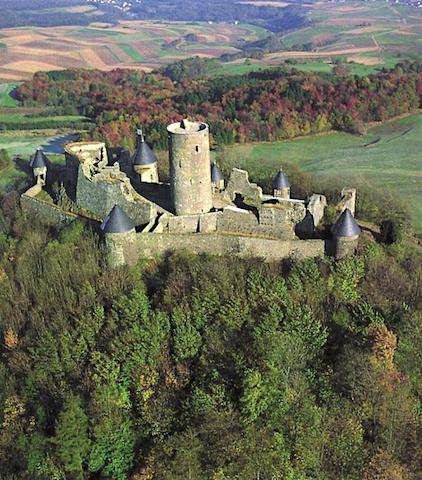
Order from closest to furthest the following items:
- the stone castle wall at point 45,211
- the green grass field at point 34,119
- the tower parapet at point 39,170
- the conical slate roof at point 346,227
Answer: the conical slate roof at point 346,227 < the stone castle wall at point 45,211 < the tower parapet at point 39,170 < the green grass field at point 34,119

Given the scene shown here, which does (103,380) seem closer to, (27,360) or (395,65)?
(27,360)

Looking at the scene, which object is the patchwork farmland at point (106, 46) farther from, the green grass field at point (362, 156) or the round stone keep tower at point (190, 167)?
the round stone keep tower at point (190, 167)

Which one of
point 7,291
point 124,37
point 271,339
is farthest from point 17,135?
point 124,37

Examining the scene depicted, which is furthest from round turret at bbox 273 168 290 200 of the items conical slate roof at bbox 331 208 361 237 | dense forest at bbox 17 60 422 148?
dense forest at bbox 17 60 422 148

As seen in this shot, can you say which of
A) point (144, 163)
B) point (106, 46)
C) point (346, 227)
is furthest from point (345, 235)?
point (106, 46)

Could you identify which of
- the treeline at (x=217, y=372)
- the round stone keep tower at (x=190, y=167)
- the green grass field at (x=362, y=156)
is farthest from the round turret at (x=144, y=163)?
the green grass field at (x=362, y=156)

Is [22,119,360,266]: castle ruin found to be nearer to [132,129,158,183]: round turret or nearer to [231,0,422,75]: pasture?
[132,129,158,183]: round turret

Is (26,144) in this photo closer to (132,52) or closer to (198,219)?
(198,219)
